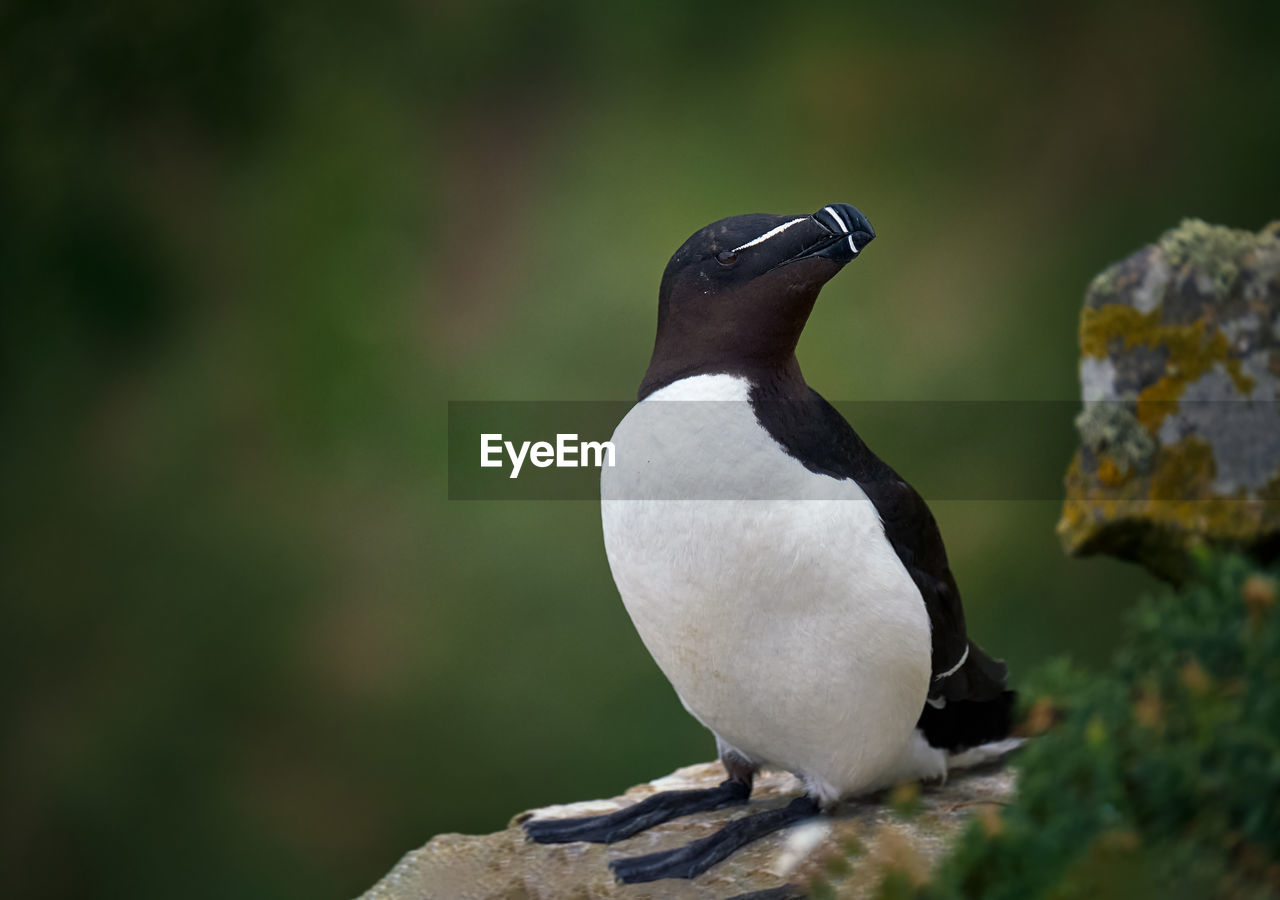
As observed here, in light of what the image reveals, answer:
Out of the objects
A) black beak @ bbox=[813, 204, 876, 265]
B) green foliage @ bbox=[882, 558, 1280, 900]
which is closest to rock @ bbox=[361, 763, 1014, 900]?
green foliage @ bbox=[882, 558, 1280, 900]

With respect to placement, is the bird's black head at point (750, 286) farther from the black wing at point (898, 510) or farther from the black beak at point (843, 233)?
the black wing at point (898, 510)

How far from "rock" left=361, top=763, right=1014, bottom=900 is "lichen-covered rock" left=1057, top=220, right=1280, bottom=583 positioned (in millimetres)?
654

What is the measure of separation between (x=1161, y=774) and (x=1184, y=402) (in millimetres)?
1676

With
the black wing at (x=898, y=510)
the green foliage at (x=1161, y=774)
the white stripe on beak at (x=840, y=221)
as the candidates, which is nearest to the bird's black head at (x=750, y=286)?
the white stripe on beak at (x=840, y=221)

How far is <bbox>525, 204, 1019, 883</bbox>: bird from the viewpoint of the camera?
245cm

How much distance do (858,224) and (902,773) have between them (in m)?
1.15

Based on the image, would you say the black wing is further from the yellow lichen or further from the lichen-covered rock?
the yellow lichen

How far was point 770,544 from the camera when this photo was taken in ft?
7.93

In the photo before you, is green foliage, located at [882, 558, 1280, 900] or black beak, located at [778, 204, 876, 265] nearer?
green foliage, located at [882, 558, 1280, 900]

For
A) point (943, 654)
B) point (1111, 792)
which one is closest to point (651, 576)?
point (943, 654)

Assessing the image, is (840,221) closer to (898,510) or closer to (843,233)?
(843,233)

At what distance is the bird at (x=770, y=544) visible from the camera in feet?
8.03

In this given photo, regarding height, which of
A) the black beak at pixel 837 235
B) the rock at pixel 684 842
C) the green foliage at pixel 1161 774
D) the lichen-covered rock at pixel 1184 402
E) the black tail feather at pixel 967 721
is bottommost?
the rock at pixel 684 842

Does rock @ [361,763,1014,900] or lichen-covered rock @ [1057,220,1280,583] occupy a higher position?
lichen-covered rock @ [1057,220,1280,583]
